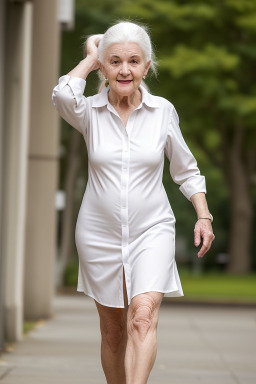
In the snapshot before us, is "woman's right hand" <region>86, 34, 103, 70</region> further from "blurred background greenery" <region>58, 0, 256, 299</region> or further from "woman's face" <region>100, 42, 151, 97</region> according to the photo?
"blurred background greenery" <region>58, 0, 256, 299</region>

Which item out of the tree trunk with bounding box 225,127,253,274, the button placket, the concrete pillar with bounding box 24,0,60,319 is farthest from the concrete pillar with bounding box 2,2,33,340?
the tree trunk with bounding box 225,127,253,274

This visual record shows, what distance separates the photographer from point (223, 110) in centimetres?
2891

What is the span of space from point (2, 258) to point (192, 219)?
157 ft

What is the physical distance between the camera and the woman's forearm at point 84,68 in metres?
5.17

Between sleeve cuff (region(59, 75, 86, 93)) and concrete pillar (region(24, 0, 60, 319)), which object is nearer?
sleeve cuff (region(59, 75, 86, 93))

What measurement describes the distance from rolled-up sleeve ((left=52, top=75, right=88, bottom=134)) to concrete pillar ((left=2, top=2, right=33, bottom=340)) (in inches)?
219

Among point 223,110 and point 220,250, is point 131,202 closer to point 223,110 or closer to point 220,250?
point 223,110

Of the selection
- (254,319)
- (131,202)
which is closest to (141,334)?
(131,202)

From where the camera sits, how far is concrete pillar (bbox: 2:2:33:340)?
1087 cm

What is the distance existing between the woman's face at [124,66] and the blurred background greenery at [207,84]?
19.9m

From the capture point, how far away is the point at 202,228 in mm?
5078

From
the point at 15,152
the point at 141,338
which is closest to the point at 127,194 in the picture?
the point at 141,338

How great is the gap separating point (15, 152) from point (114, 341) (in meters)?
6.10

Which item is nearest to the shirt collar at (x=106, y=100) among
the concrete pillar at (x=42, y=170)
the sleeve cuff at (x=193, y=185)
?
the sleeve cuff at (x=193, y=185)
